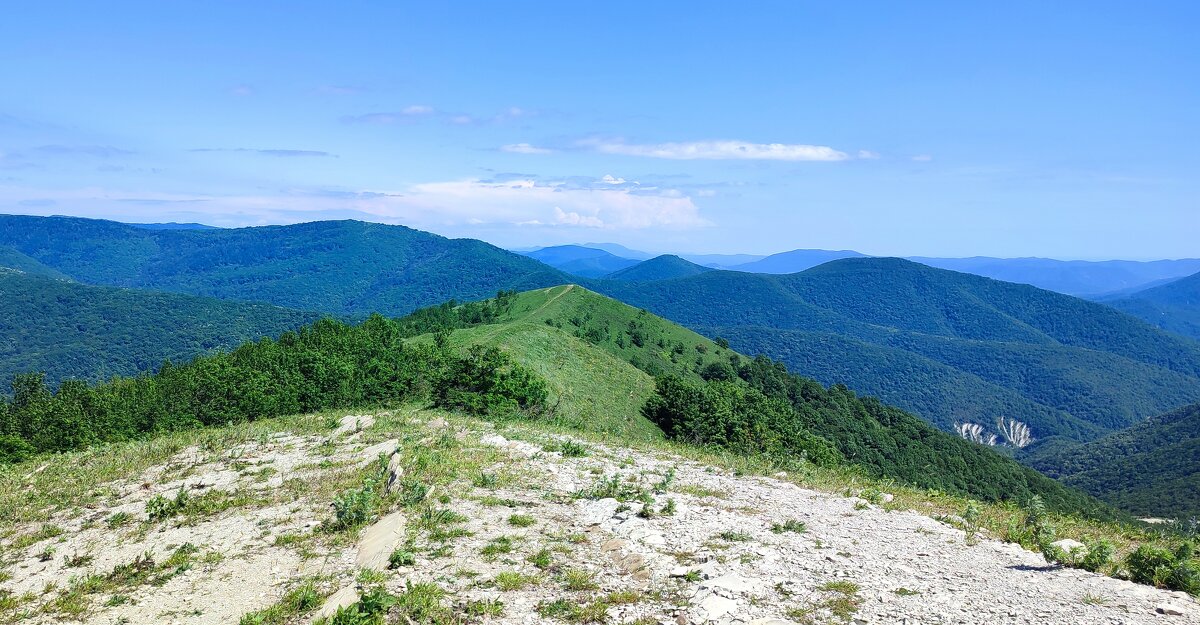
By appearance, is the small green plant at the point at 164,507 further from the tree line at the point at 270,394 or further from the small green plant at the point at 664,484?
the tree line at the point at 270,394

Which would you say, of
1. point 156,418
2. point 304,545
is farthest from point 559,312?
point 304,545

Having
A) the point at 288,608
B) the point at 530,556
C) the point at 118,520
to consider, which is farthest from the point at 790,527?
the point at 118,520

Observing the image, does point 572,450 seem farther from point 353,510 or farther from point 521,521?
point 353,510

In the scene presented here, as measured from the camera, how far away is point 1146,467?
146m

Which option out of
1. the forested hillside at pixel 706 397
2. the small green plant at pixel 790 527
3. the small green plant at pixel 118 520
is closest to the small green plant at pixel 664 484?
the small green plant at pixel 790 527

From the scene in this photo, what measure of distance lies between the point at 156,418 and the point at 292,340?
83.0ft

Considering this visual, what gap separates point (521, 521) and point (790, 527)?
6637 millimetres

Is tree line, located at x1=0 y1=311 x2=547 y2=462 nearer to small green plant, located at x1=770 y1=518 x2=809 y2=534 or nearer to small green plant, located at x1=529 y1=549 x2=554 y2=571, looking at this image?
small green plant, located at x1=529 y1=549 x2=554 y2=571

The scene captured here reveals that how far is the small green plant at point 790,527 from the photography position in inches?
547

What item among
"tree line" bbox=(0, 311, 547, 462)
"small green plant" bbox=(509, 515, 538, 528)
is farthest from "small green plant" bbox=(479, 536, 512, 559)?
"tree line" bbox=(0, 311, 547, 462)

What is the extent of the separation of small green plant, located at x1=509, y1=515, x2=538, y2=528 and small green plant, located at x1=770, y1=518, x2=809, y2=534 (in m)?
5.95

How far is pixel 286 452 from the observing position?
21719 mm

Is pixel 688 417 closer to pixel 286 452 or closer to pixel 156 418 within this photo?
pixel 286 452

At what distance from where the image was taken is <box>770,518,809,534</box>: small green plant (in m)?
13.9
